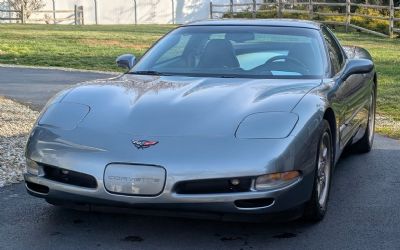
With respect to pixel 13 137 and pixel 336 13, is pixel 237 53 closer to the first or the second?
pixel 13 137

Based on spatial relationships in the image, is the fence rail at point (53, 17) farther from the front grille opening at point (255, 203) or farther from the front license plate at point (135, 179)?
the front grille opening at point (255, 203)

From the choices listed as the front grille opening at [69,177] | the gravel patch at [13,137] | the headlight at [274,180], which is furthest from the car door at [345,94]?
the gravel patch at [13,137]

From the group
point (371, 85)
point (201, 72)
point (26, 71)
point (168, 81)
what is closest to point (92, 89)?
point (168, 81)

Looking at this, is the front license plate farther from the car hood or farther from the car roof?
the car roof

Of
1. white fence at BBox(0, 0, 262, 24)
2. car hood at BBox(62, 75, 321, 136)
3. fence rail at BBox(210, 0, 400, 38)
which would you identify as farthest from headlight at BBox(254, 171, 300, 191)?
white fence at BBox(0, 0, 262, 24)

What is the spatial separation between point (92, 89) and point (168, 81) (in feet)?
1.96

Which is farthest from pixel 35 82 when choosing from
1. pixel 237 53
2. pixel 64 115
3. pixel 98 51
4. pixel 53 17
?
pixel 53 17

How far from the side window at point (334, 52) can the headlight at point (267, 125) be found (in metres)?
1.38

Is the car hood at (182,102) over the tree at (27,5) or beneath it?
over

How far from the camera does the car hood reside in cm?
431

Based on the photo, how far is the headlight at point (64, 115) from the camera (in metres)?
4.46

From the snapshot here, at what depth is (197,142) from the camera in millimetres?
4152

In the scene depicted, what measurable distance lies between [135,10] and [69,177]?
39505 mm

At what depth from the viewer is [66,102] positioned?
4.73m
